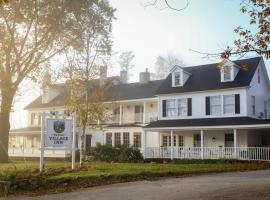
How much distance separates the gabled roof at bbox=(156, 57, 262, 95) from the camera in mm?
29859

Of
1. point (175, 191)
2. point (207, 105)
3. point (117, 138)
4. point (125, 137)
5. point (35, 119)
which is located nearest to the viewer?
point (175, 191)

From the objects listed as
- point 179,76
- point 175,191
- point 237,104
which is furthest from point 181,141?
point 175,191

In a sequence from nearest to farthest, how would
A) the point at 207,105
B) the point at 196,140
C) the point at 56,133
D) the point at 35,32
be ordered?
1. the point at 56,133
2. the point at 35,32
3. the point at 207,105
4. the point at 196,140

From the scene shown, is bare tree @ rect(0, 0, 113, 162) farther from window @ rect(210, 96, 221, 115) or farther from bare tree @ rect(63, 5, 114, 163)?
window @ rect(210, 96, 221, 115)

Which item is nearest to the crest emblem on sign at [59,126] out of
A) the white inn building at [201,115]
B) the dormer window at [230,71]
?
the white inn building at [201,115]

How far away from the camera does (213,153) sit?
29.1 meters

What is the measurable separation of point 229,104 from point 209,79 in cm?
325

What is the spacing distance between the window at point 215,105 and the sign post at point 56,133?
48.9 ft

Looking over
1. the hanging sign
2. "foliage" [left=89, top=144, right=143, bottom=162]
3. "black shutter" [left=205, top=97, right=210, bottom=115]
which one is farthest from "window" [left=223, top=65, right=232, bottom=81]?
the hanging sign

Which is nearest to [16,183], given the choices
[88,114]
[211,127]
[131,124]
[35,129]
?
[88,114]

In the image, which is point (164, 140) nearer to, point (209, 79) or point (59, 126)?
point (209, 79)

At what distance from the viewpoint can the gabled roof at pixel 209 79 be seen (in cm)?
2986

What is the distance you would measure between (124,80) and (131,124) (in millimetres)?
9196

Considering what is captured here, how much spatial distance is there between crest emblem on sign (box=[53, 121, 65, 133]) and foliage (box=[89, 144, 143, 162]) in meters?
12.5
